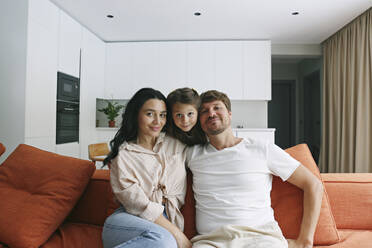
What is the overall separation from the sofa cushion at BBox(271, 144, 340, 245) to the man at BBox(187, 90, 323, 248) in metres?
0.06

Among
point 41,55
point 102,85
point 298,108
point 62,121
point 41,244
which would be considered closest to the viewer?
point 41,244

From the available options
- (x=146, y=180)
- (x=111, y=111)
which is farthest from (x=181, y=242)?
(x=111, y=111)

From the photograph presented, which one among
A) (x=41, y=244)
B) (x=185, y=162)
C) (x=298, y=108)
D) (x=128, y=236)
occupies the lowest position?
(x=41, y=244)

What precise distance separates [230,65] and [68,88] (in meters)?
2.75

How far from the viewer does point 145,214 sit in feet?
3.51

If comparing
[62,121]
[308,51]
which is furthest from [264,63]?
[62,121]

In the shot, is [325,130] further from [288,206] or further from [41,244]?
[41,244]

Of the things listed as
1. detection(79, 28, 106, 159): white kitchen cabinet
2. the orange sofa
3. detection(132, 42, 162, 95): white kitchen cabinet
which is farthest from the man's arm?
detection(132, 42, 162, 95): white kitchen cabinet

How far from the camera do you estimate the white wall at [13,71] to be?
107 inches

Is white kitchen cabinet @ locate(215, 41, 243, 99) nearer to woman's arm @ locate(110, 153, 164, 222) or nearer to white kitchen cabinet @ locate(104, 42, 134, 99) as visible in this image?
white kitchen cabinet @ locate(104, 42, 134, 99)

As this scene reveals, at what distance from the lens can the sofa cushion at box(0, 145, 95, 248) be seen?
113cm

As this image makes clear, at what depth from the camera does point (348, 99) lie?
3.94 m

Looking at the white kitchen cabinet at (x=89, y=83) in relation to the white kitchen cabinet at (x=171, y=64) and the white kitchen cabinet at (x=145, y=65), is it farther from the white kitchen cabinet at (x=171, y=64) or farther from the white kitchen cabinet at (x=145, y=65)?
the white kitchen cabinet at (x=171, y=64)

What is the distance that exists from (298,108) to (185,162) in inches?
221
